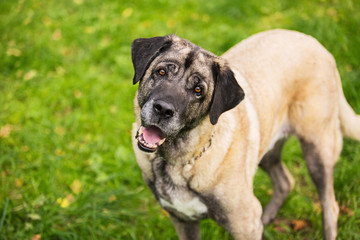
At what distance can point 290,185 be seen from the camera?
12.7 feet

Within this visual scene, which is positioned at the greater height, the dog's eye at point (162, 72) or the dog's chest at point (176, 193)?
the dog's eye at point (162, 72)

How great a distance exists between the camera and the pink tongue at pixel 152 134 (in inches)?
99.9

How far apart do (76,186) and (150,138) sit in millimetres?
1932

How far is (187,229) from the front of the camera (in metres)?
3.15

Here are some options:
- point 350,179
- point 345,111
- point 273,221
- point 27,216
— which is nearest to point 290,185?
point 273,221

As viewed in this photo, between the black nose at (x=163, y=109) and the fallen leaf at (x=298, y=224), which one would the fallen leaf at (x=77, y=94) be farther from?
the fallen leaf at (x=298, y=224)

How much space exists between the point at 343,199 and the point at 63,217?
2.88 m

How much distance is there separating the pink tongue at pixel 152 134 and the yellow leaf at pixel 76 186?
6.10 feet

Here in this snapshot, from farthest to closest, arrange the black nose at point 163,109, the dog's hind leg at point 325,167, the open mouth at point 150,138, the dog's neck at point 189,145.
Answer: the dog's hind leg at point 325,167 < the dog's neck at point 189,145 < the open mouth at point 150,138 < the black nose at point 163,109

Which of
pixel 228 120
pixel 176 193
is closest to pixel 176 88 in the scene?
pixel 228 120

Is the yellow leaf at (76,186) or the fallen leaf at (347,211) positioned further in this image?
the yellow leaf at (76,186)

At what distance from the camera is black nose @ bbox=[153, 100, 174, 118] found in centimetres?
236

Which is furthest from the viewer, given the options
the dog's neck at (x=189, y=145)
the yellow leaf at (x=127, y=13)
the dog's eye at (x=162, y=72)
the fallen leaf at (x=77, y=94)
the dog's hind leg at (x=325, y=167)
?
the yellow leaf at (x=127, y=13)

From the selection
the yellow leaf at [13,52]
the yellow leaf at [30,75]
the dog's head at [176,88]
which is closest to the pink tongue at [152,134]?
the dog's head at [176,88]
